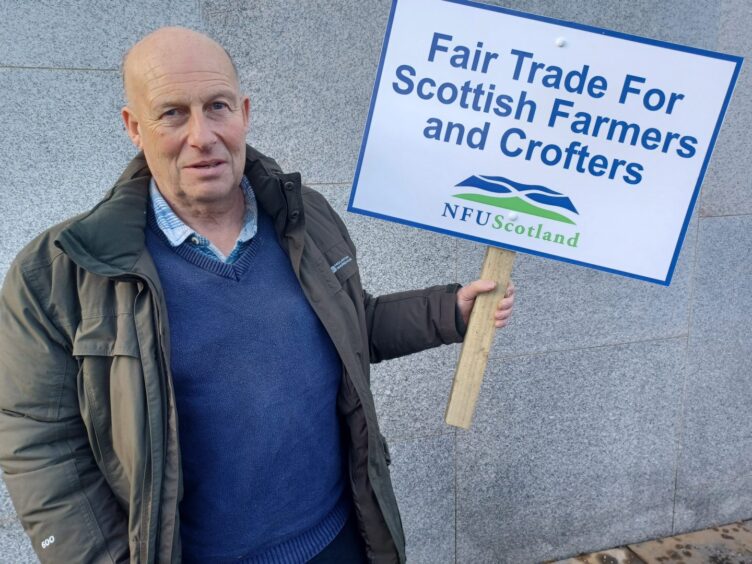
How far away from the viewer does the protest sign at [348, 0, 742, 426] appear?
5.77 ft

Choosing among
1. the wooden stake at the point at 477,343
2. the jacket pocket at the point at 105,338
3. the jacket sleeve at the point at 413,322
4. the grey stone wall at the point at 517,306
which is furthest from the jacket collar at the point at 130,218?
the grey stone wall at the point at 517,306

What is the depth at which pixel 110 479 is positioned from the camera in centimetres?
150

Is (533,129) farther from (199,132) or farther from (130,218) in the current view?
(130,218)

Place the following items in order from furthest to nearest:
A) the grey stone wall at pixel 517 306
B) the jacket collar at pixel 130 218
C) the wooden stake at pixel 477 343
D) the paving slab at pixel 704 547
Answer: the paving slab at pixel 704 547 < the grey stone wall at pixel 517 306 < the wooden stake at pixel 477 343 < the jacket collar at pixel 130 218

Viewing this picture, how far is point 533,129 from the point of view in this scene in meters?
1.80

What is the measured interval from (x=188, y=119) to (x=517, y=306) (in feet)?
6.91

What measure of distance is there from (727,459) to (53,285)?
12.4ft

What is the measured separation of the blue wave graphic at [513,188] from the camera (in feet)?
6.00

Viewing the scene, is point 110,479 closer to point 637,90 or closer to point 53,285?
point 53,285

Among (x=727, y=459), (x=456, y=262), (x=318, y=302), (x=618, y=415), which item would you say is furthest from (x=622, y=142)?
(x=727, y=459)

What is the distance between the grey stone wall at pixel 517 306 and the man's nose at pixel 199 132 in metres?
1.23

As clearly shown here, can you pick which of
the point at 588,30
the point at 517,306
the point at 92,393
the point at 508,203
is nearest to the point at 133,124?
the point at 92,393

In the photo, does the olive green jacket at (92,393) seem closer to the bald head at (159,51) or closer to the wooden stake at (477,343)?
the bald head at (159,51)

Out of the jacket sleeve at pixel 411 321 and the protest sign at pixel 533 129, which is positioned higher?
the protest sign at pixel 533 129
